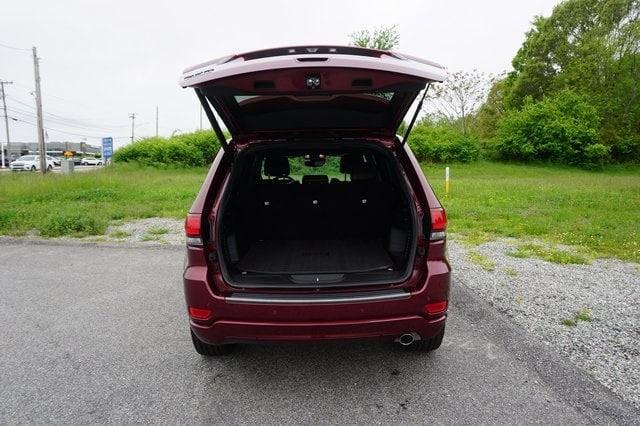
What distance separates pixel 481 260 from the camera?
5.12 meters

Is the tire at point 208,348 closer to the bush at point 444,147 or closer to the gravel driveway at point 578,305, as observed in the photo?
the gravel driveway at point 578,305

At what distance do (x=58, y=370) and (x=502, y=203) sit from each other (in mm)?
9474

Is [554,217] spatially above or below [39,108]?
below

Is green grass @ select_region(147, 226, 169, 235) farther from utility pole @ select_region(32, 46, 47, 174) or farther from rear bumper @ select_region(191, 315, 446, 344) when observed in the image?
utility pole @ select_region(32, 46, 47, 174)

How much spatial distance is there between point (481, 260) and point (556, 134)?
79.8ft

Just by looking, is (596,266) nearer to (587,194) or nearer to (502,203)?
(502,203)

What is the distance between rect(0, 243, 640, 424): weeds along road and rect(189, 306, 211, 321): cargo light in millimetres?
498

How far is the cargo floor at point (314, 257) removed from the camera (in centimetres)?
281

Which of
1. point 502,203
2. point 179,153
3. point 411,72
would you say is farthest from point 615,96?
point 411,72

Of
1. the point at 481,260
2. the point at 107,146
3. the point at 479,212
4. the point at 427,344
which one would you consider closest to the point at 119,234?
the point at 481,260

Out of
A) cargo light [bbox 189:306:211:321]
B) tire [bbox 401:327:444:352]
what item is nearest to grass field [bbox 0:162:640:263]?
tire [bbox 401:327:444:352]

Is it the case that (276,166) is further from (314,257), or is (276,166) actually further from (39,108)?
(39,108)

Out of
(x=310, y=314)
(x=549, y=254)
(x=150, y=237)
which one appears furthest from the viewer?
(x=150, y=237)

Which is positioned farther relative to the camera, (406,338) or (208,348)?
(208,348)
